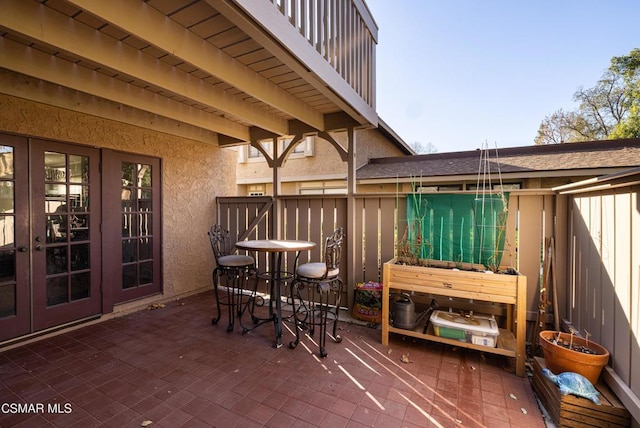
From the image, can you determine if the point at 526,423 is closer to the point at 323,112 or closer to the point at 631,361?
the point at 631,361

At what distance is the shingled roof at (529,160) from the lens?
6.04 meters

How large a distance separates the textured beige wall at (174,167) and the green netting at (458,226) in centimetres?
357

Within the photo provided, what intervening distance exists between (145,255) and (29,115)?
211 cm

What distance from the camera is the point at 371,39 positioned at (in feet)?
13.1

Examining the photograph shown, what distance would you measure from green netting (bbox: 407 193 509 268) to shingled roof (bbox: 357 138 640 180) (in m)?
2.66

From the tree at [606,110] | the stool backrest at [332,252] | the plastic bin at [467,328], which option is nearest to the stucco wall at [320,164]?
the stool backrest at [332,252]

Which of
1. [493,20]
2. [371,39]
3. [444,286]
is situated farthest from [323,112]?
[493,20]

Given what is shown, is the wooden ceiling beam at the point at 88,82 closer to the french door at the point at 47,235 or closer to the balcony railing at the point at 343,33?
the french door at the point at 47,235

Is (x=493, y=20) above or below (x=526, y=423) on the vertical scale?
above

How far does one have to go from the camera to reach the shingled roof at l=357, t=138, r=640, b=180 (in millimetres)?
6035

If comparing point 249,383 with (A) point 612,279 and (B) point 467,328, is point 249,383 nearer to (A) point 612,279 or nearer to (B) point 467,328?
(B) point 467,328

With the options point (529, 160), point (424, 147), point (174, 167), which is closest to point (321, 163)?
point (174, 167)

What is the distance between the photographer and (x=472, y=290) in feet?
8.49

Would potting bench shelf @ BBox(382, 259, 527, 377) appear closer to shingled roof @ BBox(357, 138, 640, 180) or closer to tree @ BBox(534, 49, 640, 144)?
shingled roof @ BBox(357, 138, 640, 180)
